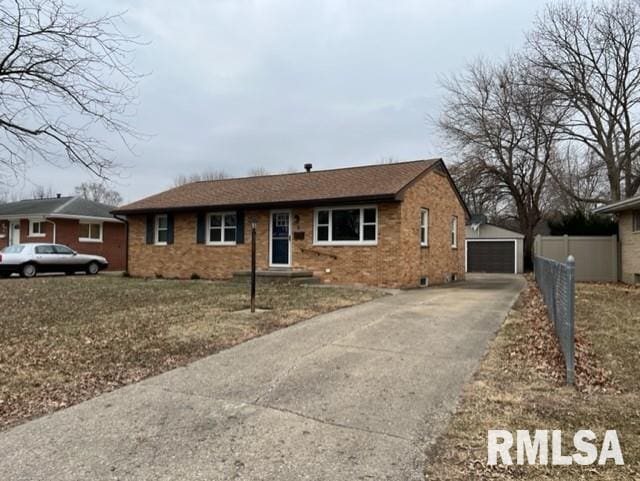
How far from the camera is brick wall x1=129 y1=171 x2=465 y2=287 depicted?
14.0 meters

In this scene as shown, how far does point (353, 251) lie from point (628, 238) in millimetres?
11016

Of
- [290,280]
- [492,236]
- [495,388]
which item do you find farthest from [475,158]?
[495,388]

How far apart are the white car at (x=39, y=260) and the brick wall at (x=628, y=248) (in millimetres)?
22856

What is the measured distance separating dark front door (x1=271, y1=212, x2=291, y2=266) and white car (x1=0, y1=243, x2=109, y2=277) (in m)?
10.6

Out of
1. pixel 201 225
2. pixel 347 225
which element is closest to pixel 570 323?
pixel 347 225

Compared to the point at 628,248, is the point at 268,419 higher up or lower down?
lower down

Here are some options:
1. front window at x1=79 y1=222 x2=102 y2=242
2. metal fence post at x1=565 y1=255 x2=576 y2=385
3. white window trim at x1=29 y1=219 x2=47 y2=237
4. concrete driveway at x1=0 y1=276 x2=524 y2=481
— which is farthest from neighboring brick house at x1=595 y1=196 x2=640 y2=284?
white window trim at x1=29 y1=219 x2=47 y2=237

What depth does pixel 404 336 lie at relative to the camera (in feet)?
22.7

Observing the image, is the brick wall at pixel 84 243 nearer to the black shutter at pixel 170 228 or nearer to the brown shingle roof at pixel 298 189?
the brown shingle roof at pixel 298 189

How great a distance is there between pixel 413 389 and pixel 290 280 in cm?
996

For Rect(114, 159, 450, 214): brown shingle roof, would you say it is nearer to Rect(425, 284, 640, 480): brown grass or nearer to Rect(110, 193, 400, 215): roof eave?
Rect(110, 193, 400, 215): roof eave

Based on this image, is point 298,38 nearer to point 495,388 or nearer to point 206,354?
point 206,354

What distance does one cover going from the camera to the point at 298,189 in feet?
54.6

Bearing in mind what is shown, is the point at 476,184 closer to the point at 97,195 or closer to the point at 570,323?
the point at 570,323
